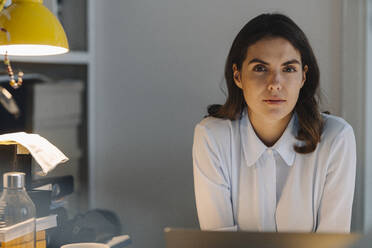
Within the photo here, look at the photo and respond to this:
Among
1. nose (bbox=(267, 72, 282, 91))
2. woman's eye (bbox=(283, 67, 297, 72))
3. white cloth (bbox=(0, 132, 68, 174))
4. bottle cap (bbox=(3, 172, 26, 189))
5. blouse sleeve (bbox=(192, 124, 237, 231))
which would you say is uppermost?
woman's eye (bbox=(283, 67, 297, 72))

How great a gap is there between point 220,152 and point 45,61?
1100 millimetres

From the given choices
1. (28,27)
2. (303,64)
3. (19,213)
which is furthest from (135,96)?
(19,213)

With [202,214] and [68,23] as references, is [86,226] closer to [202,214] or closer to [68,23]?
[202,214]

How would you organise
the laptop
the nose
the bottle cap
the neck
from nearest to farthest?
the laptop → the bottle cap → the nose → the neck

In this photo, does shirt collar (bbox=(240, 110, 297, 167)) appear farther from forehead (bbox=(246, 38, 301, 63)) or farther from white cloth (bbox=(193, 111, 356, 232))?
forehead (bbox=(246, 38, 301, 63))

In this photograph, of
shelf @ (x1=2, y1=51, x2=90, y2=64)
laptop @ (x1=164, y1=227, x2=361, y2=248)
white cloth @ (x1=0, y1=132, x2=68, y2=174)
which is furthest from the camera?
shelf @ (x1=2, y1=51, x2=90, y2=64)

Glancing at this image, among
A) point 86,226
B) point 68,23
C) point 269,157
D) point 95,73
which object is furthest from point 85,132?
point 269,157

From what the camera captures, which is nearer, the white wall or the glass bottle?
the glass bottle

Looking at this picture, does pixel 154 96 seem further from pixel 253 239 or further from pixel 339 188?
pixel 253 239

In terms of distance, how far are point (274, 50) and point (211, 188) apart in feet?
1.73

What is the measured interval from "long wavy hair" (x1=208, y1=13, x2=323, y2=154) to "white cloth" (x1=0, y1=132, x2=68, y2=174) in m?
0.71

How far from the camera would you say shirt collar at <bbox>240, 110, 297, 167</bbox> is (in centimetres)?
163

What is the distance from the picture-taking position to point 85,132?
245cm

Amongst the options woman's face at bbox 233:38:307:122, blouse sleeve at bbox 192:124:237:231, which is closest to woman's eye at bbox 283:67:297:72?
woman's face at bbox 233:38:307:122
